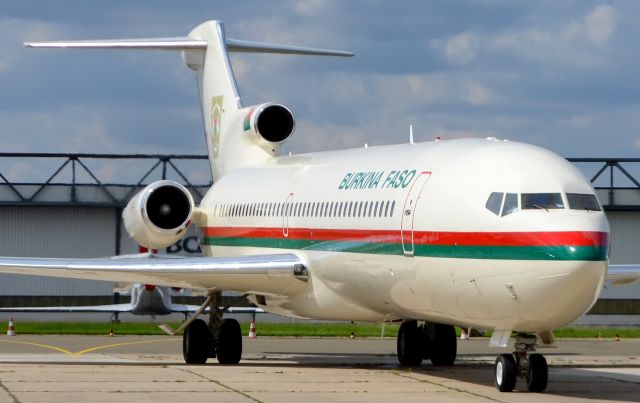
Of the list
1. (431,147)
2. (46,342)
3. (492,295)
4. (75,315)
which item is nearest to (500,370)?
(492,295)

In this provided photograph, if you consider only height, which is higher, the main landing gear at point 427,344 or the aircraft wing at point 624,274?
the aircraft wing at point 624,274

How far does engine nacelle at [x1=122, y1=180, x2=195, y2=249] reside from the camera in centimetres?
2622

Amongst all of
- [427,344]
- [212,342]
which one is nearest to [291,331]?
[212,342]

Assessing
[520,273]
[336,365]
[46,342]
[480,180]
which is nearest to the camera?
[520,273]

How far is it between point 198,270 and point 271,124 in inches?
242

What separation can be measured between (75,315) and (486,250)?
38714mm

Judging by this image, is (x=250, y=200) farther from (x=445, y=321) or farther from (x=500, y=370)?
(x=500, y=370)

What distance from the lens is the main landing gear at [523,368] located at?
720 inches

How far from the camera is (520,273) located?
17.0 meters

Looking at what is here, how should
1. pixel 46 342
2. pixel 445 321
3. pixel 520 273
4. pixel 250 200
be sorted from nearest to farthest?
pixel 520 273
pixel 445 321
pixel 250 200
pixel 46 342

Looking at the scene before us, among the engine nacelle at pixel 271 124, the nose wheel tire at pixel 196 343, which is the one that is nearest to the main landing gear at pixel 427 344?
the nose wheel tire at pixel 196 343

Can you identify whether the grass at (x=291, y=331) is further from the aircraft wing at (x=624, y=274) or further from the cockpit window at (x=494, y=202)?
the cockpit window at (x=494, y=202)

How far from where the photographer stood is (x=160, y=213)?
2645cm

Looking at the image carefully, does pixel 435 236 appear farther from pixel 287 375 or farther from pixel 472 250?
pixel 287 375
